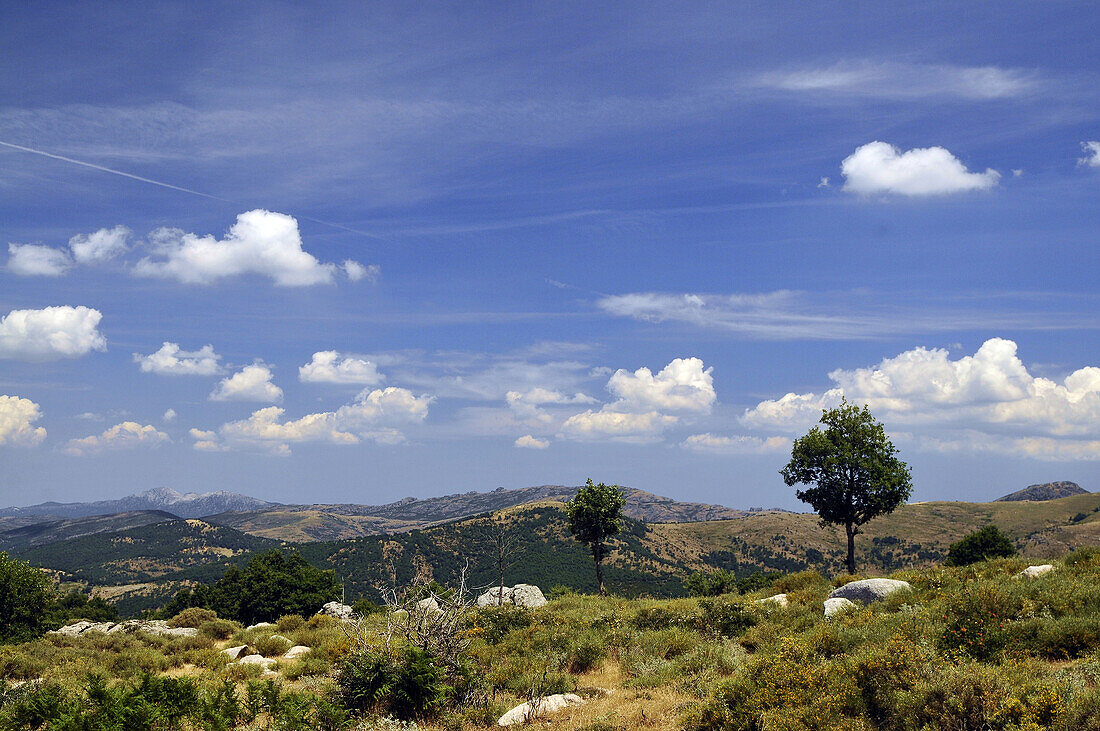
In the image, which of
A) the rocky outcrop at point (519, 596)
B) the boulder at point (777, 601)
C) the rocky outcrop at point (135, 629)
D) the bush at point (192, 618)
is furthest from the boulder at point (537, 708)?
the rocky outcrop at point (519, 596)

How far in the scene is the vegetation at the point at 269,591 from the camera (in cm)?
5906

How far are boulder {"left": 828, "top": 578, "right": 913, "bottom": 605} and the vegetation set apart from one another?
53064 millimetres

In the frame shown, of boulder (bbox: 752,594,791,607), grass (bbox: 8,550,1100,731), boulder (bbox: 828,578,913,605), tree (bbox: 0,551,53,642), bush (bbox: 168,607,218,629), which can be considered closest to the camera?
grass (bbox: 8,550,1100,731)

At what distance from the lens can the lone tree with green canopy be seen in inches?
1615

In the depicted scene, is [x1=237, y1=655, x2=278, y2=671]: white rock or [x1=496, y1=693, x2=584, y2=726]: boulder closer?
[x1=496, y1=693, x2=584, y2=726]: boulder

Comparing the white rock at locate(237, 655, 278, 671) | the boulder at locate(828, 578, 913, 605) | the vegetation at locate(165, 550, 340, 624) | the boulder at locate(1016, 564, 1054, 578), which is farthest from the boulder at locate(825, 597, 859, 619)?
the vegetation at locate(165, 550, 340, 624)

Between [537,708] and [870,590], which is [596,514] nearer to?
[870,590]

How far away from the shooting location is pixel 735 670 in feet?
53.5

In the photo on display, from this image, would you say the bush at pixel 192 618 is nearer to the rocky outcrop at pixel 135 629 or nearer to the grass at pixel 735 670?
the rocky outcrop at pixel 135 629

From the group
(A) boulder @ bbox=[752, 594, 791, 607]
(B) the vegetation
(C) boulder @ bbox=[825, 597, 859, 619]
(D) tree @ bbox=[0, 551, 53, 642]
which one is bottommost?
(B) the vegetation

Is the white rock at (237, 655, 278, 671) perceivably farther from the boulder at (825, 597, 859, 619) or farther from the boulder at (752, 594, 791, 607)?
the boulder at (825, 597, 859, 619)

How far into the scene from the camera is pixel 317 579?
64875 millimetres

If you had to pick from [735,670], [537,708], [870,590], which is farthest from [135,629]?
[870,590]

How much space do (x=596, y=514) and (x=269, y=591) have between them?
35.4 m
